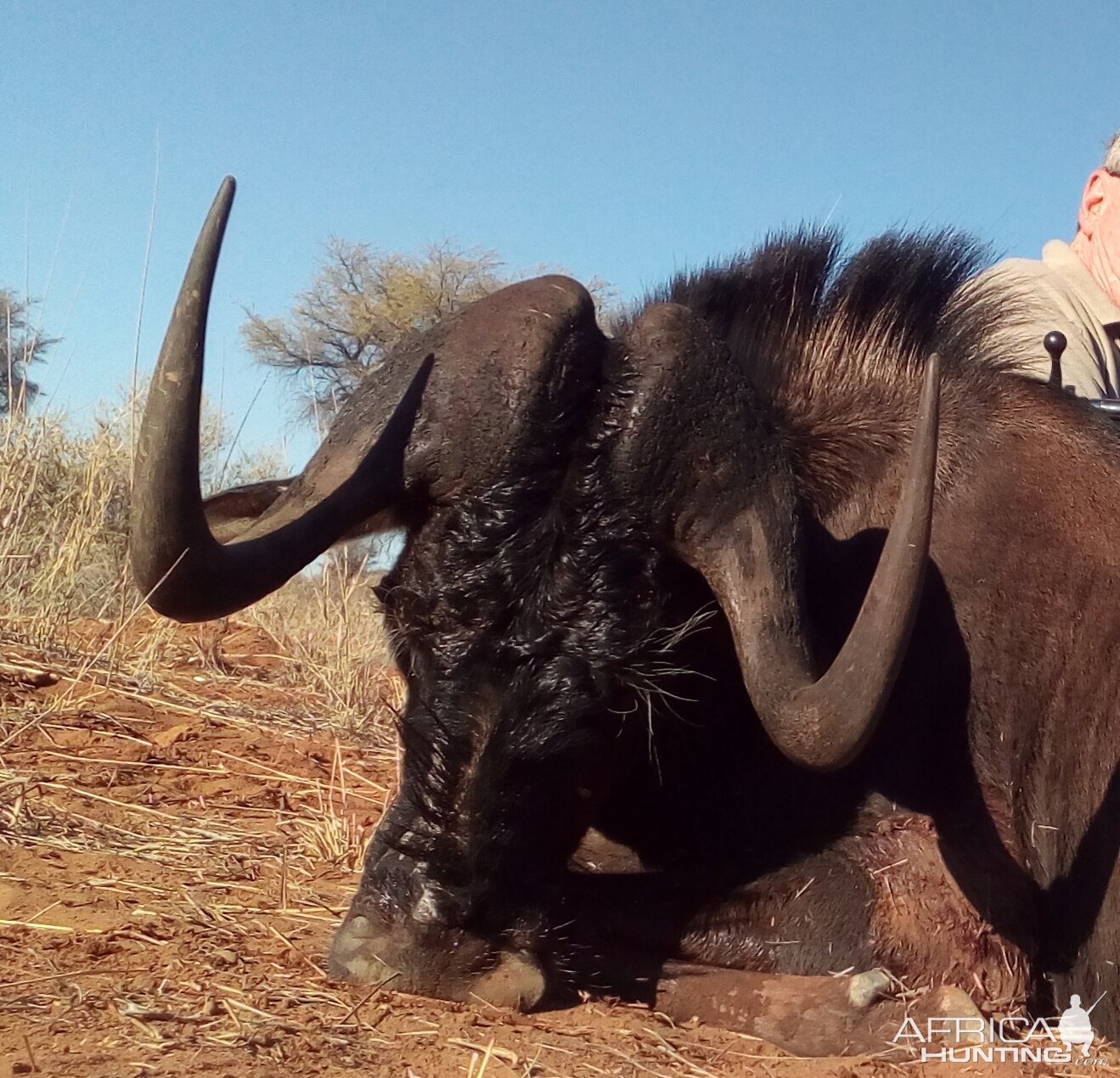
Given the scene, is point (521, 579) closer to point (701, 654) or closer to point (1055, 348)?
point (701, 654)

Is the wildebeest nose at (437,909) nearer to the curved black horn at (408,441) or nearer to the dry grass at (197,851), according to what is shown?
the dry grass at (197,851)

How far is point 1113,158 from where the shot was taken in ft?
16.8

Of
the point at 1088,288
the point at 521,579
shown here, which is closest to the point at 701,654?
the point at 521,579

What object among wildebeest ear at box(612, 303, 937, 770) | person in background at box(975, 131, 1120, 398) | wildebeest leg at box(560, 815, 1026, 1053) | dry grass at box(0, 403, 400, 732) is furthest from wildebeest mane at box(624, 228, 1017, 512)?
dry grass at box(0, 403, 400, 732)

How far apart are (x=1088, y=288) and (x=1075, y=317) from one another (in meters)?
0.35

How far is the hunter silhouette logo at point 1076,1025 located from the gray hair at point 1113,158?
3564mm

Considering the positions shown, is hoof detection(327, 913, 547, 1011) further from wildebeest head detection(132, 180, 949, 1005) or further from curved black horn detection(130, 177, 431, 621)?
curved black horn detection(130, 177, 431, 621)

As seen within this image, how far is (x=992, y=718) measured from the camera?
3008 millimetres

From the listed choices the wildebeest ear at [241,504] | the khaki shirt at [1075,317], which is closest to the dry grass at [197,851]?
the wildebeest ear at [241,504]

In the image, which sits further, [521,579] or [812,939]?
[812,939]

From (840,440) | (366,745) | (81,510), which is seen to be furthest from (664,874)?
(81,510)

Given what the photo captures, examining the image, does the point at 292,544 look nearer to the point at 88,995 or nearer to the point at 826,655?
the point at 88,995

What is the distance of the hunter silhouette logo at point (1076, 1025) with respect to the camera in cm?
278
